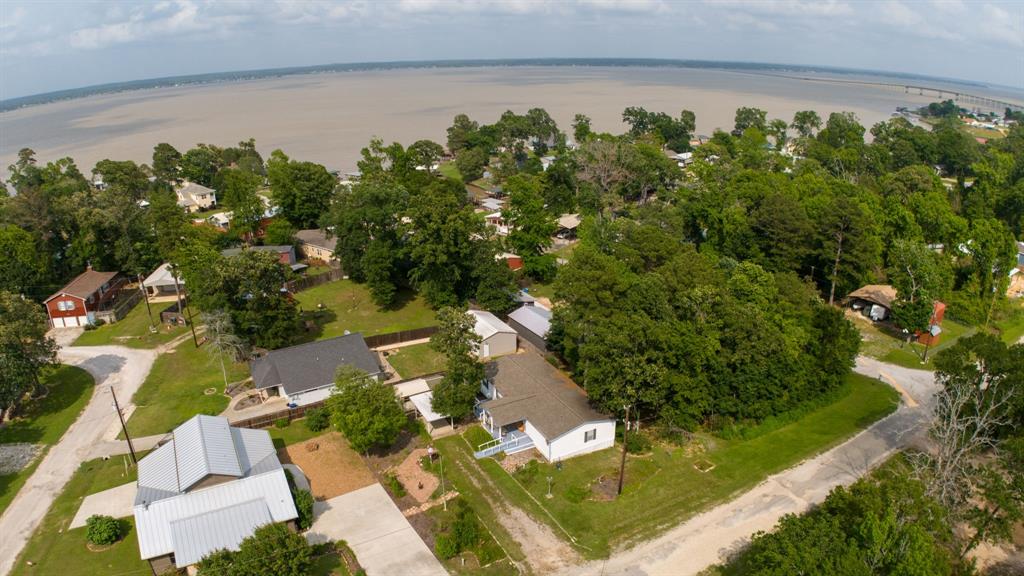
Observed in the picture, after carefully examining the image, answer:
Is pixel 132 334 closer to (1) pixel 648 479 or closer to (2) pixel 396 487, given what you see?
(2) pixel 396 487

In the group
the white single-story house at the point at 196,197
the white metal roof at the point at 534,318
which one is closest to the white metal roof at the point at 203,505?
the white metal roof at the point at 534,318

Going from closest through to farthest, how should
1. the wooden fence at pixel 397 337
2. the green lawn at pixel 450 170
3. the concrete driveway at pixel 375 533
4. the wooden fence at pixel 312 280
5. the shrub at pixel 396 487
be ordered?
1. the concrete driveway at pixel 375 533
2. the shrub at pixel 396 487
3. the wooden fence at pixel 397 337
4. the wooden fence at pixel 312 280
5. the green lawn at pixel 450 170

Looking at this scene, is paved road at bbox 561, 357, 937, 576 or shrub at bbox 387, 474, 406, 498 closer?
paved road at bbox 561, 357, 937, 576

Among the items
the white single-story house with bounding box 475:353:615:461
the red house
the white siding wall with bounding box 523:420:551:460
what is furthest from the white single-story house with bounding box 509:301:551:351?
the red house

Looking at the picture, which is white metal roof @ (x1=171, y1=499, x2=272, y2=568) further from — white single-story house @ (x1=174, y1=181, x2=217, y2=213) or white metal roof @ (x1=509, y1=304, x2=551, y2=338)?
white single-story house @ (x1=174, y1=181, x2=217, y2=213)

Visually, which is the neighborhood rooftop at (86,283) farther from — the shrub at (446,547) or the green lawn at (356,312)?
the shrub at (446,547)

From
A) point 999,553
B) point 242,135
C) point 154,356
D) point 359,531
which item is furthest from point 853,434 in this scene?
point 242,135
